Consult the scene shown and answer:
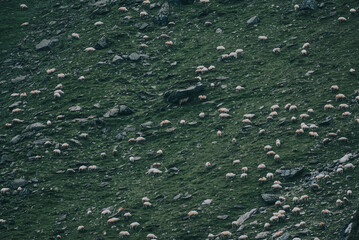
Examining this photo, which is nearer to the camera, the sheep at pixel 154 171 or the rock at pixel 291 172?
the rock at pixel 291 172

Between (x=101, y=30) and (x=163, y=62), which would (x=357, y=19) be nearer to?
(x=163, y=62)

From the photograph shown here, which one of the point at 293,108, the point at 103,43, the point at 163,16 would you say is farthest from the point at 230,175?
the point at 163,16

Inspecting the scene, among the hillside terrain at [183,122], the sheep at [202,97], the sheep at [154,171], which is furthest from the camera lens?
the sheep at [202,97]

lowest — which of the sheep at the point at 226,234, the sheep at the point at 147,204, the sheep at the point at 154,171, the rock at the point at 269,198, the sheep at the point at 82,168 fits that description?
the sheep at the point at 154,171

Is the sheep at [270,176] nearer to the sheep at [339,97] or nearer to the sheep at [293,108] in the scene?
the sheep at [293,108]

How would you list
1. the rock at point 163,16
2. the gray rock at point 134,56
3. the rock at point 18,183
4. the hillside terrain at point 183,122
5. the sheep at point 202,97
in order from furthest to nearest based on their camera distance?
the rock at point 163,16, the gray rock at point 134,56, the sheep at point 202,97, the rock at point 18,183, the hillside terrain at point 183,122

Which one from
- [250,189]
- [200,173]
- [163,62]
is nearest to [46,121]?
[163,62]

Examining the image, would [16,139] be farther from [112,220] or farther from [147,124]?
[112,220]

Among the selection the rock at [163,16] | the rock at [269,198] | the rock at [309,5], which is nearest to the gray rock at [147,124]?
the rock at [269,198]
